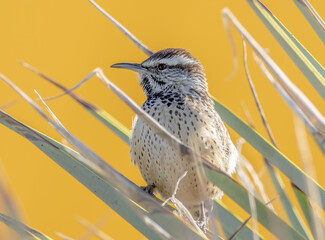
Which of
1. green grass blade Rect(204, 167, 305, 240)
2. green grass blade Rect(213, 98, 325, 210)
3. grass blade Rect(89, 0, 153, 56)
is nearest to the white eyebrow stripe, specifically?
grass blade Rect(89, 0, 153, 56)

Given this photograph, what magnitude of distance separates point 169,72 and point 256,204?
1.24 metres

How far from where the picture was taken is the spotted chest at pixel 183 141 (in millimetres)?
1927

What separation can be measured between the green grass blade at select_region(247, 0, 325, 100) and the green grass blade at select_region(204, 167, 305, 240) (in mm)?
326

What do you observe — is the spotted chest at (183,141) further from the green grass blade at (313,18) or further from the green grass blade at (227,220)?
the green grass blade at (313,18)

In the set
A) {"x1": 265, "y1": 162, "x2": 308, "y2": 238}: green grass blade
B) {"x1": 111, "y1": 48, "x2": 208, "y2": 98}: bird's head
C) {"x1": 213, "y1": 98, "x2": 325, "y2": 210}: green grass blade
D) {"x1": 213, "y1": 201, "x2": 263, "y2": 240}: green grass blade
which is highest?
{"x1": 111, "y1": 48, "x2": 208, "y2": 98}: bird's head

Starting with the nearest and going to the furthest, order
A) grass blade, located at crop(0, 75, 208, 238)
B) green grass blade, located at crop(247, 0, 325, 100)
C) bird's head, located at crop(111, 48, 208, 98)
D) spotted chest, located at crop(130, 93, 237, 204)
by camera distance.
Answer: grass blade, located at crop(0, 75, 208, 238) < green grass blade, located at crop(247, 0, 325, 100) < spotted chest, located at crop(130, 93, 237, 204) < bird's head, located at crop(111, 48, 208, 98)

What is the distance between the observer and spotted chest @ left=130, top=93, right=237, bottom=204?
6.32 feet

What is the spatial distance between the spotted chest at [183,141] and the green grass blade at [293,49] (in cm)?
58

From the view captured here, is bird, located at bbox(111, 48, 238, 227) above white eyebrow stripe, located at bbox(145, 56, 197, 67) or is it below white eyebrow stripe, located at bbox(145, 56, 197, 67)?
below

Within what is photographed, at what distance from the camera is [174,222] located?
104 cm

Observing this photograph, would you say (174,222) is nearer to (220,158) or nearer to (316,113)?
(316,113)

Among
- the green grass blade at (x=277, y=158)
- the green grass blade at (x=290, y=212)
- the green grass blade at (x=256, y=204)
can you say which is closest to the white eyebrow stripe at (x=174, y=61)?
the green grass blade at (x=277, y=158)

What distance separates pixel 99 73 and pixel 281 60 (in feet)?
9.53

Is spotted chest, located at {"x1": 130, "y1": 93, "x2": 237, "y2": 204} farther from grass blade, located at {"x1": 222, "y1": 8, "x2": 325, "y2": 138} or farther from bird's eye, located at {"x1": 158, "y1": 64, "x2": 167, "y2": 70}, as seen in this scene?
grass blade, located at {"x1": 222, "y1": 8, "x2": 325, "y2": 138}
